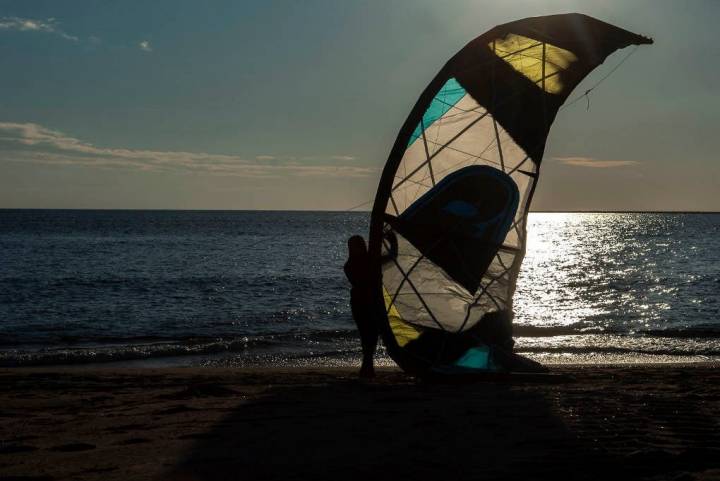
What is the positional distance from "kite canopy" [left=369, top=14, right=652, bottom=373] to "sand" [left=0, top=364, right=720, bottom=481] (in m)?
0.82

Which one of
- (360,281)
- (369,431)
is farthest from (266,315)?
(369,431)

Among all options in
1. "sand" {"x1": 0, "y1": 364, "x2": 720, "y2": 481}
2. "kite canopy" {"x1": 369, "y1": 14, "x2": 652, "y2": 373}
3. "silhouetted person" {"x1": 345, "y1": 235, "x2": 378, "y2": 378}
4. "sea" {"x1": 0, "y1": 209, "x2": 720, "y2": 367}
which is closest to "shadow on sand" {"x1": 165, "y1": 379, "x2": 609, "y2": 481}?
"sand" {"x1": 0, "y1": 364, "x2": 720, "y2": 481}

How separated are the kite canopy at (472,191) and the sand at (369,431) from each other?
2.68ft

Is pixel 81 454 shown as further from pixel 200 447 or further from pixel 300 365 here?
pixel 300 365

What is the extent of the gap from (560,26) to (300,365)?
7690mm

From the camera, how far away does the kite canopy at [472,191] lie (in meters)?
9.18

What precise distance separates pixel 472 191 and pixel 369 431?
14.0 ft

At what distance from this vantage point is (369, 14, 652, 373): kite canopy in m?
9.18

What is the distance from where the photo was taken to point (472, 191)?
Result: 9.55 metres

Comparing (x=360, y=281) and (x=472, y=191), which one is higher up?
(x=472, y=191)

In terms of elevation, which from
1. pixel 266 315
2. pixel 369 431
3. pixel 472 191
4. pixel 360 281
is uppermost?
pixel 472 191

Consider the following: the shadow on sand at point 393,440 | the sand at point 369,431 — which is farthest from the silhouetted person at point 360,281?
the shadow on sand at point 393,440

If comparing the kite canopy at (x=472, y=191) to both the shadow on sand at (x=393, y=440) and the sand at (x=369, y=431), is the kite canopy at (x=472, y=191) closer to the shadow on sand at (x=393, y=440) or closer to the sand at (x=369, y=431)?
the sand at (x=369, y=431)

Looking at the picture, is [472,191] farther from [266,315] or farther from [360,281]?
[266,315]
